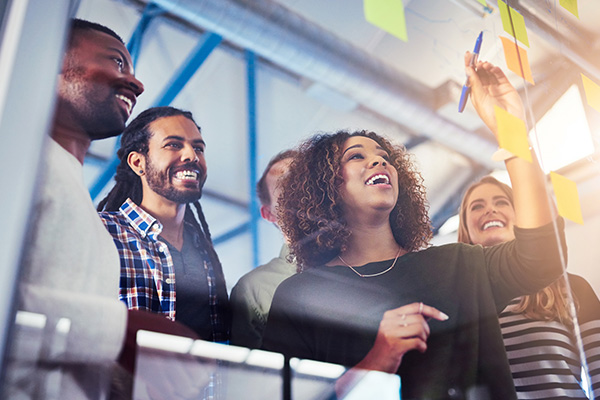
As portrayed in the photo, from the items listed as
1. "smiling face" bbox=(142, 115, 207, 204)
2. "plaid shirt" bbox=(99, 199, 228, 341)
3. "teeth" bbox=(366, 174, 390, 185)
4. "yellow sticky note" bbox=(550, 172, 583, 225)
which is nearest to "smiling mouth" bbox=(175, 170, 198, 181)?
"smiling face" bbox=(142, 115, 207, 204)

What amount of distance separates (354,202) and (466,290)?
1.14ft

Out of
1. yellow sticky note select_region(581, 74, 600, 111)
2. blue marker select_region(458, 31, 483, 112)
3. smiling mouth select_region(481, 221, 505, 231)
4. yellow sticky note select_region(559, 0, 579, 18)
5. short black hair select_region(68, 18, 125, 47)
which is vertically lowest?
smiling mouth select_region(481, 221, 505, 231)

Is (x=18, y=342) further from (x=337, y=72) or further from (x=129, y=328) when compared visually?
(x=337, y=72)

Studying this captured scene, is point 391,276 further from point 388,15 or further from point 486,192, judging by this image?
point 388,15

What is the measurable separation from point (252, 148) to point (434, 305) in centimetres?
56

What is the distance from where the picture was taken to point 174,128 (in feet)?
3.55

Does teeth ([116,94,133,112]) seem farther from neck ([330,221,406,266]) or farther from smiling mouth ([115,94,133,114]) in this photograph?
neck ([330,221,406,266])

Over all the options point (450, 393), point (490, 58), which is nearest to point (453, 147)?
point (490, 58)

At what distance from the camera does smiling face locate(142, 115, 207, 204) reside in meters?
1.05

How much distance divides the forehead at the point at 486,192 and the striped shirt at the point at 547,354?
29 cm

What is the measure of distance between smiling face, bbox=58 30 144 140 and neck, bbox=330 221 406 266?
1.85 feet

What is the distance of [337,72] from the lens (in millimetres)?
1359

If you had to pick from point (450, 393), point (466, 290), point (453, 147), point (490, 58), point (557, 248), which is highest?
point (490, 58)

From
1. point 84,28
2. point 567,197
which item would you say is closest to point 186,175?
point 84,28
